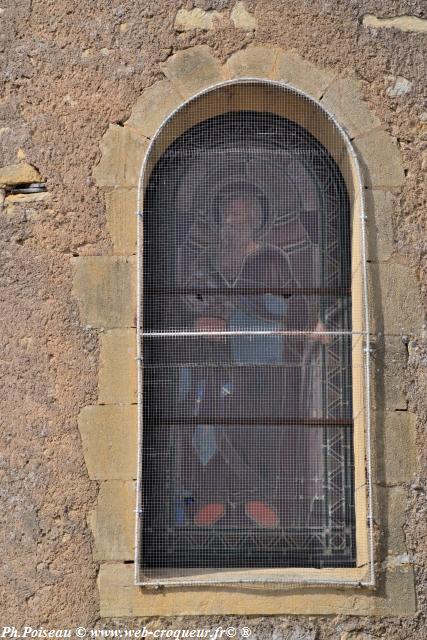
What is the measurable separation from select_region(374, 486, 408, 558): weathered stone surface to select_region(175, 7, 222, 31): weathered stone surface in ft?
7.12

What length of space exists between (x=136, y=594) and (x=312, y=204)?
186 cm

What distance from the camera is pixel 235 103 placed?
186 inches

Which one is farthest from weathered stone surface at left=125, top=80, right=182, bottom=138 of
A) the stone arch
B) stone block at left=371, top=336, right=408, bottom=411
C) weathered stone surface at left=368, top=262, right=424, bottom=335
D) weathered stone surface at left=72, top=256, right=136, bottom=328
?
stone block at left=371, top=336, right=408, bottom=411


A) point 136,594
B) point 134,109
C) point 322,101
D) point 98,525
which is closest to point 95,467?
point 98,525

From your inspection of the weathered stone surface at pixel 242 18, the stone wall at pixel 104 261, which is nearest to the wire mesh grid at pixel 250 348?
the stone wall at pixel 104 261

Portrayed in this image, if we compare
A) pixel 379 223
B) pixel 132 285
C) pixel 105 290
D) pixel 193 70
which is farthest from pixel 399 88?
pixel 105 290

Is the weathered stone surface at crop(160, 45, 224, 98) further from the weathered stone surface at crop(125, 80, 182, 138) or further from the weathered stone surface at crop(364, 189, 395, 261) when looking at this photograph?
the weathered stone surface at crop(364, 189, 395, 261)

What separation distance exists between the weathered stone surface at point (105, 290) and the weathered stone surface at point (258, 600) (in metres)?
1.07

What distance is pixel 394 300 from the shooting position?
4410mm

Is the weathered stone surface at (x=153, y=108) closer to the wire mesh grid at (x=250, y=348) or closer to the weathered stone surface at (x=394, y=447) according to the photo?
the wire mesh grid at (x=250, y=348)

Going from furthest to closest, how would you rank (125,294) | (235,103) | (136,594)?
(235,103)
(125,294)
(136,594)

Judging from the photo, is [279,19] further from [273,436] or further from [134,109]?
[273,436]

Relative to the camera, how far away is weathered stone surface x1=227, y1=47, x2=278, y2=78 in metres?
4.63

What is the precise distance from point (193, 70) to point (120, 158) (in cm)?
52
